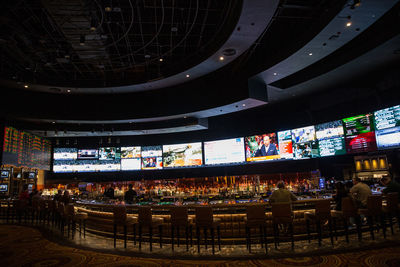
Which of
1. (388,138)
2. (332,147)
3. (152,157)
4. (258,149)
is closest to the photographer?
(388,138)

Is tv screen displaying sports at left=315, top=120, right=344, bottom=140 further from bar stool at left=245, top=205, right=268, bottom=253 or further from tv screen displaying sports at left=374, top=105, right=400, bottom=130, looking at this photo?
bar stool at left=245, top=205, right=268, bottom=253

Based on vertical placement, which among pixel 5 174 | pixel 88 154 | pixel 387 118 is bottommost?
pixel 5 174

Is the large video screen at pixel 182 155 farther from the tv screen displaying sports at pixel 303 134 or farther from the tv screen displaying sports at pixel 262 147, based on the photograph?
the tv screen displaying sports at pixel 303 134

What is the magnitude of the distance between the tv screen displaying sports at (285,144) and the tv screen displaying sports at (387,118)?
3672 millimetres

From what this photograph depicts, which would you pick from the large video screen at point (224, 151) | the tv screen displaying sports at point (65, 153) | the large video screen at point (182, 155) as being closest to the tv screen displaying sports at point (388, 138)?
the large video screen at point (224, 151)

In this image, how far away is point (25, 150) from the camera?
13.3m

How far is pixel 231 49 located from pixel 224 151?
7.00 metres

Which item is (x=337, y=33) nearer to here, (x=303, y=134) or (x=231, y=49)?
(x=231, y=49)

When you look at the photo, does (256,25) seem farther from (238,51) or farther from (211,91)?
(211,91)

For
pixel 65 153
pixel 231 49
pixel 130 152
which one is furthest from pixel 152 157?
pixel 231 49

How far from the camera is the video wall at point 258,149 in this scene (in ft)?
31.2

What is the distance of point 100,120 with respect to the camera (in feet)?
41.2

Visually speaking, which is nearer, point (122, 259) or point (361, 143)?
point (122, 259)

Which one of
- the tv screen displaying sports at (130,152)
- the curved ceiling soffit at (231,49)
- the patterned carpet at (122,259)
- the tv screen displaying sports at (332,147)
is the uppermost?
the curved ceiling soffit at (231,49)
